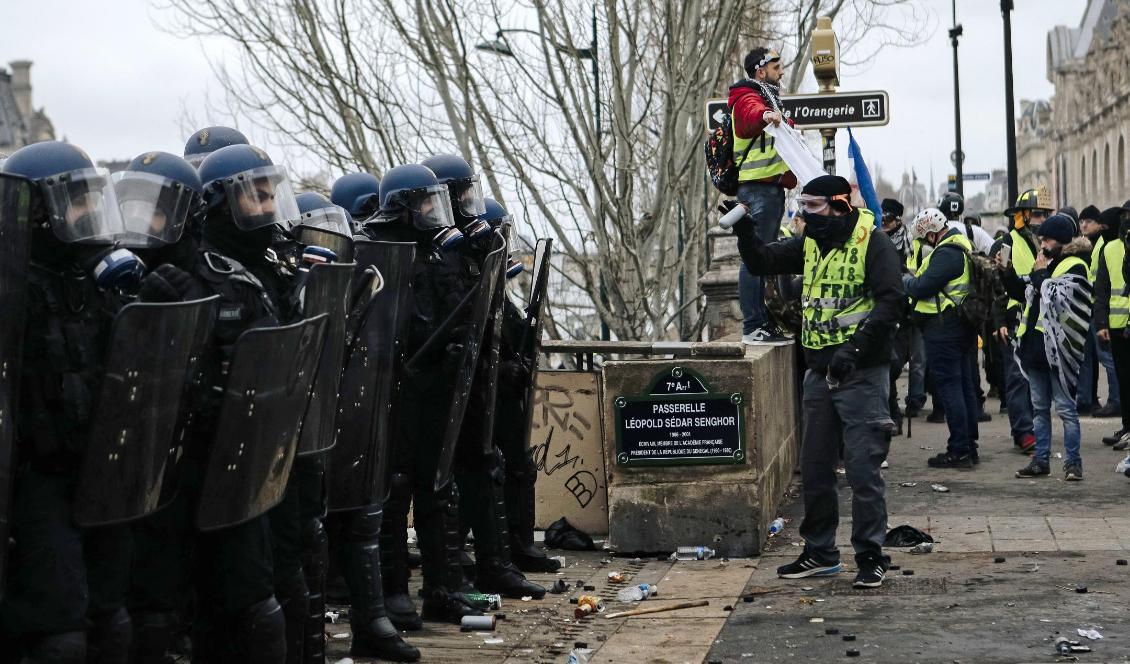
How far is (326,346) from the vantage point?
18.1 feet

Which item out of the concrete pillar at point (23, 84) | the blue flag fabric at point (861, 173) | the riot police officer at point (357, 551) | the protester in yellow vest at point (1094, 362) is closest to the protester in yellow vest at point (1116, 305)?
the protester in yellow vest at point (1094, 362)

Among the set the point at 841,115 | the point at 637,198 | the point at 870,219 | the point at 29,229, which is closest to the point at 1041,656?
the point at 870,219

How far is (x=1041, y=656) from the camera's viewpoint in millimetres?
5949

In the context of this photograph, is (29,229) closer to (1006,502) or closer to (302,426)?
(302,426)

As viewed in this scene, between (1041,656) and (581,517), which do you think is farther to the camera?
(581,517)

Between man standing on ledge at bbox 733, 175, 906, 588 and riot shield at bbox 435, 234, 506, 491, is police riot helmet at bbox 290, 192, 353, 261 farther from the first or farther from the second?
man standing on ledge at bbox 733, 175, 906, 588

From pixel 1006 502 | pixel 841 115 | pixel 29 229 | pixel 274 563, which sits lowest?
pixel 1006 502

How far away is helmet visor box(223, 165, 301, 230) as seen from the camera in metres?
5.09

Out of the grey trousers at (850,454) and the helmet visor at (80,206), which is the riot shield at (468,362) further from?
the helmet visor at (80,206)

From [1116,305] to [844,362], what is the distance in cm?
515

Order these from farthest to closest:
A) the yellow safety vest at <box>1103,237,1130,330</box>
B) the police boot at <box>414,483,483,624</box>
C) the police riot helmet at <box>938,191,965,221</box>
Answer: the police riot helmet at <box>938,191,965,221</box> < the yellow safety vest at <box>1103,237,1130,330</box> < the police boot at <box>414,483,483,624</box>

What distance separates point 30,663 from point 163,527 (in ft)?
1.90

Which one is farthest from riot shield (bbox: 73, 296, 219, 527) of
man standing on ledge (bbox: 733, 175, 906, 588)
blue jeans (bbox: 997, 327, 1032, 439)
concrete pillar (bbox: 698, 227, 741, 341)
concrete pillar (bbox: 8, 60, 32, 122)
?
concrete pillar (bbox: 8, 60, 32, 122)

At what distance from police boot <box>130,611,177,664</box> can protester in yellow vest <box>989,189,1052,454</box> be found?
8568mm
